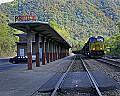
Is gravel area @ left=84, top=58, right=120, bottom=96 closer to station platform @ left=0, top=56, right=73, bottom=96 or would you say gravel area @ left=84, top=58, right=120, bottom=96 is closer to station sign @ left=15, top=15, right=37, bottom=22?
station platform @ left=0, top=56, right=73, bottom=96

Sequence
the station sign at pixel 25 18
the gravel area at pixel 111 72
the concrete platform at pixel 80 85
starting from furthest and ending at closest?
the station sign at pixel 25 18
the concrete platform at pixel 80 85
the gravel area at pixel 111 72

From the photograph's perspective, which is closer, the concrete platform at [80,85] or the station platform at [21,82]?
the station platform at [21,82]

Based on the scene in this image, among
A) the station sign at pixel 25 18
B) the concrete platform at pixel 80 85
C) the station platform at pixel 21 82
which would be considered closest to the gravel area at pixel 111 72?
the concrete platform at pixel 80 85

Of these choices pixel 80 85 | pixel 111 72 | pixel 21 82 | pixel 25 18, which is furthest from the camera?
pixel 25 18

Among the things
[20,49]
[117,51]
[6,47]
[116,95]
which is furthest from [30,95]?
[6,47]

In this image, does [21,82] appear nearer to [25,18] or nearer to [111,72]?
[111,72]

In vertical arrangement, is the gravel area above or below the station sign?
below

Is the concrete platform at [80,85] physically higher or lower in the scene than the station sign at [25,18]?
lower

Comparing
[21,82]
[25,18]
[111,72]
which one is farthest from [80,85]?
[25,18]

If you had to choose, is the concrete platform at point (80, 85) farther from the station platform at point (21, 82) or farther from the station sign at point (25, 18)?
the station sign at point (25, 18)

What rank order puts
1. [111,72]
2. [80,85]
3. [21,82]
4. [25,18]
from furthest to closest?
[25,18]
[111,72]
[21,82]
[80,85]

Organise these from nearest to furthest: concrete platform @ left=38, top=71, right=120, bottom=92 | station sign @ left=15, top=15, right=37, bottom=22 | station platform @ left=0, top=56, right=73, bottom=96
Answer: station platform @ left=0, top=56, right=73, bottom=96 → concrete platform @ left=38, top=71, right=120, bottom=92 → station sign @ left=15, top=15, right=37, bottom=22

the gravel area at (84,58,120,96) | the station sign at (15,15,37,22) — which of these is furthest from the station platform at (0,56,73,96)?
the station sign at (15,15,37,22)

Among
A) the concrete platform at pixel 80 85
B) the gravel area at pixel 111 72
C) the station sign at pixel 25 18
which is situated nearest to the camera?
the gravel area at pixel 111 72
